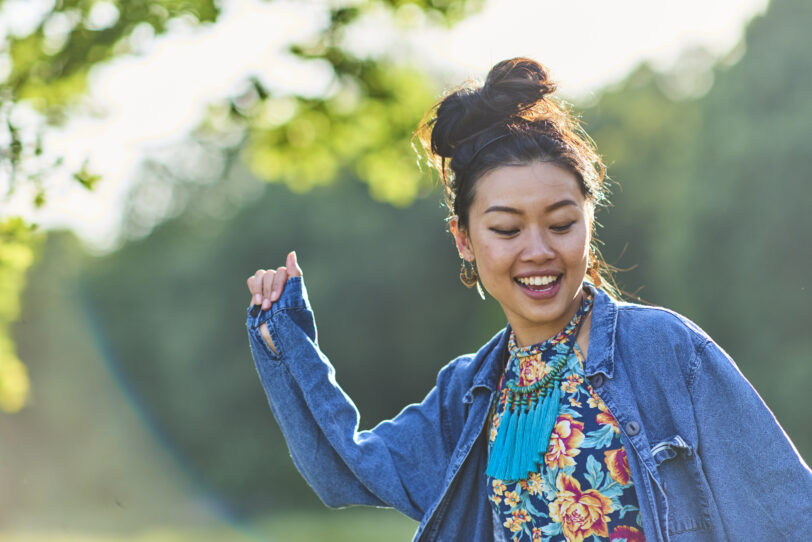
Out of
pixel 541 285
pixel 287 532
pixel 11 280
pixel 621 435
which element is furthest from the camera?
pixel 287 532

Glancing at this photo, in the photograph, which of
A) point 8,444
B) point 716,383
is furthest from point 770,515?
point 8,444

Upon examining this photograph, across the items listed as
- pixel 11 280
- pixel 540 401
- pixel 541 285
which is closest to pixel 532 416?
pixel 540 401

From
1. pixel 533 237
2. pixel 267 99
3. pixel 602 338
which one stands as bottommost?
pixel 602 338

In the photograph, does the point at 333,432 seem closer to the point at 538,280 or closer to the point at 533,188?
the point at 538,280

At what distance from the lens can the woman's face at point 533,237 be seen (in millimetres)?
2291

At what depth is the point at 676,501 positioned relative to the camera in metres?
2.04

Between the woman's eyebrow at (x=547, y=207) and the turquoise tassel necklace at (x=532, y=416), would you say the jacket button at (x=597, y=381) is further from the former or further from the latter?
the woman's eyebrow at (x=547, y=207)

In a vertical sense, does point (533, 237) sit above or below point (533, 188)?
below

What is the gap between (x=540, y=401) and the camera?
2.37 meters

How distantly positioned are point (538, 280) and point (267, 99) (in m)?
3.98

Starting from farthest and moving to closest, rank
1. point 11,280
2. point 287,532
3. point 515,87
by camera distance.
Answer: point 287,532 → point 11,280 → point 515,87

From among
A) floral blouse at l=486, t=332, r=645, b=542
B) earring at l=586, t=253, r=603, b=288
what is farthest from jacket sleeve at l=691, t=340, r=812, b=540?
earring at l=586, t=253, r=603, b=288

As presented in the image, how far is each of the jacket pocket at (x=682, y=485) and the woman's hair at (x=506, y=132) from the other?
2.19 feet

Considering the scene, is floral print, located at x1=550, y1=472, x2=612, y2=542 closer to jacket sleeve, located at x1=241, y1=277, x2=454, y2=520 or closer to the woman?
the woman
